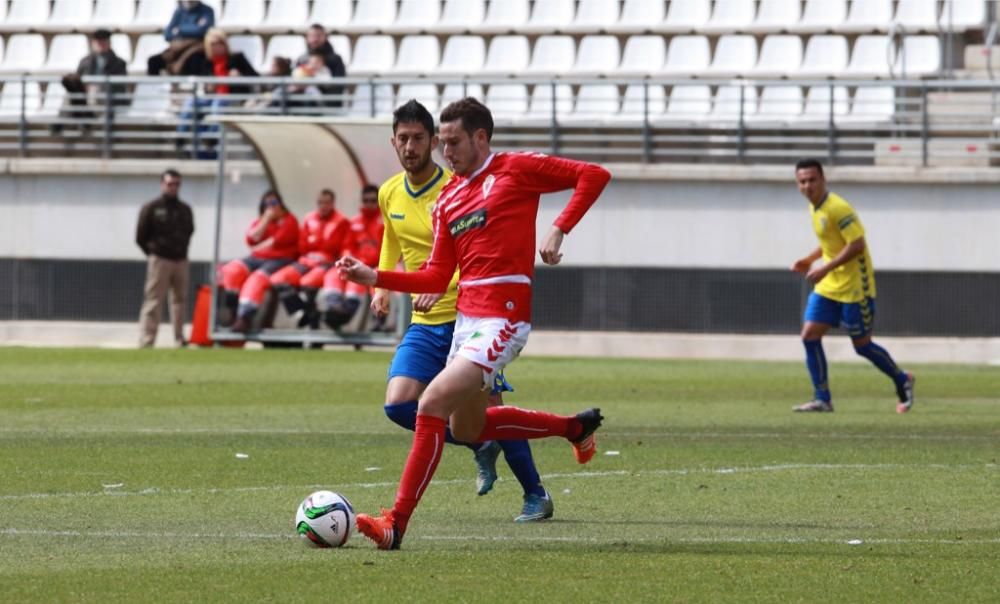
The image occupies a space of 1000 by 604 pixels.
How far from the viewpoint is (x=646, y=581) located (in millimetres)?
7121

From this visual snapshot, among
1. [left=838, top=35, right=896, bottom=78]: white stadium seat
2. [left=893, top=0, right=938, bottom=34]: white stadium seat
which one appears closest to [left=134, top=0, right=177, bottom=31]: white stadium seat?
[left=838, top=35, right=896, bottom=78]: white stadium seat

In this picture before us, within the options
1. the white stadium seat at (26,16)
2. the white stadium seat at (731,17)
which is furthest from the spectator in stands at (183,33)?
the white stadium seat at (731,17)

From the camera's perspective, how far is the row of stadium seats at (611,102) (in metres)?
27.1

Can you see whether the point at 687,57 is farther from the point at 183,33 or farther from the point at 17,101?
the point at 17,101

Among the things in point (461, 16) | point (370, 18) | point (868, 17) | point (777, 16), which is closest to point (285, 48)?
point (370, 18)

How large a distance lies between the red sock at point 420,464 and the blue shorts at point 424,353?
1097mm

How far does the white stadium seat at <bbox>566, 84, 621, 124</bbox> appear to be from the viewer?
27938 mm

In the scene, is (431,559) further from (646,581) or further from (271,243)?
(271,243)

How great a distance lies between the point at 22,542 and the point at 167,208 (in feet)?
56.0

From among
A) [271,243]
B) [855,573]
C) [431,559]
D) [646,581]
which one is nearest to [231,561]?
[431,559]

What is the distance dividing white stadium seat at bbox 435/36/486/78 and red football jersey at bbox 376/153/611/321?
21.6 m

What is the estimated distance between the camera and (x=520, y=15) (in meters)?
30.4

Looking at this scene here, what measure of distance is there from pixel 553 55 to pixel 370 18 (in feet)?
10.5

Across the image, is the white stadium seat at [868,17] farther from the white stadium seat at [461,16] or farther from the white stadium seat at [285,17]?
the white stadium seat at [285,17]
